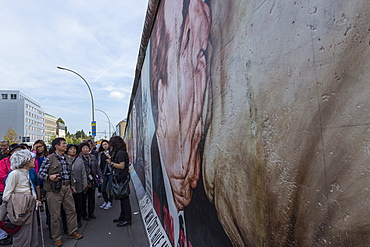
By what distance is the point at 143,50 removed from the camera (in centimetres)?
692

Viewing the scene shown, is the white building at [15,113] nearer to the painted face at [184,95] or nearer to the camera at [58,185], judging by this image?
the camera at [58,185]

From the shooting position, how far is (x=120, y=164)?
5.59 metres

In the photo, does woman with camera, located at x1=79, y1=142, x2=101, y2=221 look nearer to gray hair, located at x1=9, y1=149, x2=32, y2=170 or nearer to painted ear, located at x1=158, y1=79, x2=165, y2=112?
gray hair, located at x1=9, y1=149, x2=32, y2=170

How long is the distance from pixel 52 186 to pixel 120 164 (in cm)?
130

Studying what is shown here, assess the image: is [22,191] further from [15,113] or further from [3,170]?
[15,113]

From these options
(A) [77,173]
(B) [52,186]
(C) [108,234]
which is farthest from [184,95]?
(A) [77,173]

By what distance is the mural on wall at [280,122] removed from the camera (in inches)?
34.1

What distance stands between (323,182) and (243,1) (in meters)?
1.07

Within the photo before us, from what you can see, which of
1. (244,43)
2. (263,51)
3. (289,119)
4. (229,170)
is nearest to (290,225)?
(289,119)

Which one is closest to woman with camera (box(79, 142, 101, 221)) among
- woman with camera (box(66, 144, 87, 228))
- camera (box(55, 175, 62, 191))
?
woman with camera (box(66, 144, 87, 228))

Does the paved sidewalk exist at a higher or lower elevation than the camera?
lower

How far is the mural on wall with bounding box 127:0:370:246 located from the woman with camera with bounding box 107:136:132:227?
3347 millimetres

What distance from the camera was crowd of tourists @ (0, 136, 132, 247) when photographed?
13.8 ft

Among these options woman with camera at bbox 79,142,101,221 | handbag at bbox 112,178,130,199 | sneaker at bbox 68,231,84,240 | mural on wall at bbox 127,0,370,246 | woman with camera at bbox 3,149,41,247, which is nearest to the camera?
mural on wall at bbox 127,0,370,246
